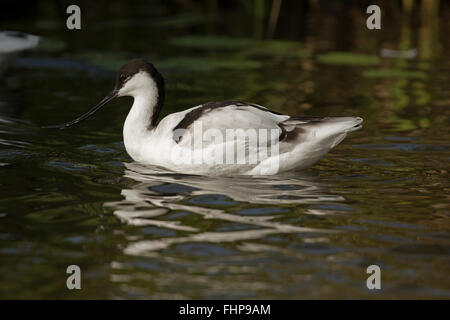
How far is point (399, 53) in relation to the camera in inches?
639

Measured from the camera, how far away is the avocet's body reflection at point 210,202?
271 inches

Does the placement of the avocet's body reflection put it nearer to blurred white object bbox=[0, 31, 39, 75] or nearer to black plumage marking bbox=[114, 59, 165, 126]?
black plumage marking bbox=[114, 59, 165, 126]

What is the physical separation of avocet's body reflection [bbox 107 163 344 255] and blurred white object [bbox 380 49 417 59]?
7765 millimetres

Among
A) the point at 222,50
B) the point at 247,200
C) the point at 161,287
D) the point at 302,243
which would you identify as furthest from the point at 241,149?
the point at 222,50

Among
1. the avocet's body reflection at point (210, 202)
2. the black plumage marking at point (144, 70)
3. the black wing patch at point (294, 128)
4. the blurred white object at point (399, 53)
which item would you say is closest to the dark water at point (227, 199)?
the avocet's body reflection at point (210, 202)

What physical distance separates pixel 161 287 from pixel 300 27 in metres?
13.9

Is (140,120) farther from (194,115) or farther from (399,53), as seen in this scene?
(399,53)

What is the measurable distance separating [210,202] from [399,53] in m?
9.34

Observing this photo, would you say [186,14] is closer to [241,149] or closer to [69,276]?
[241,149]

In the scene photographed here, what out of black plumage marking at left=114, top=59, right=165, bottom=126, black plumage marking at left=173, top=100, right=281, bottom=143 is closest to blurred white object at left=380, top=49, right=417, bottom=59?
black plumage marking at left=114, top=59, right=165, bottom=126

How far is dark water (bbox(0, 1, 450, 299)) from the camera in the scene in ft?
19.7

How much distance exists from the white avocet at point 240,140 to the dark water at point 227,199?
0.55 ft
